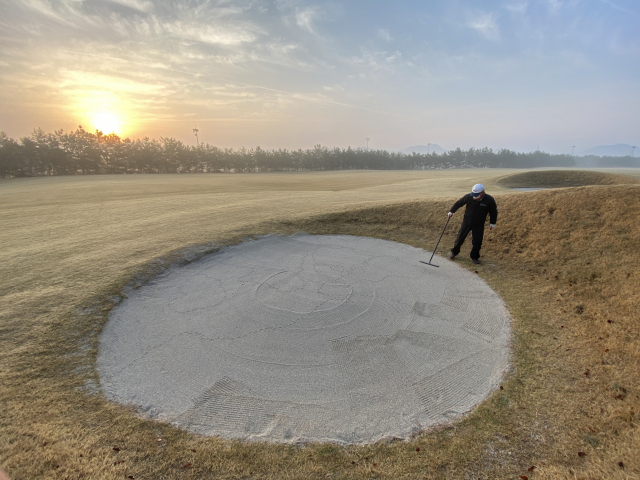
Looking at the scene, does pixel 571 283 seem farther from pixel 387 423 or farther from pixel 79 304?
pixel 79 304

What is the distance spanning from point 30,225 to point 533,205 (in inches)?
920

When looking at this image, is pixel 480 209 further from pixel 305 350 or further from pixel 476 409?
pixel 305 350

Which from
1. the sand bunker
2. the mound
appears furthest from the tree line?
the sand bunker

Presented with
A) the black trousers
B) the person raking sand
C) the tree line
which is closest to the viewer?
the person raking sand

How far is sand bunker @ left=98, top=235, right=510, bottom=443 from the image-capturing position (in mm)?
4383

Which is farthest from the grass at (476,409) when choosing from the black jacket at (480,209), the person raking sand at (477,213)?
the black jacket at (480,209)

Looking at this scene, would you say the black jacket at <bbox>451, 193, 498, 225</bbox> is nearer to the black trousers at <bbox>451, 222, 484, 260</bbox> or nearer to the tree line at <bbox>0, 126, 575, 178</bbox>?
the black trousers at <bbox>451, 222, 484, 260</bbox>

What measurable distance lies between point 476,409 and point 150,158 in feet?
273

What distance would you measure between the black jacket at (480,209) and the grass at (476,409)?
4.96 ft

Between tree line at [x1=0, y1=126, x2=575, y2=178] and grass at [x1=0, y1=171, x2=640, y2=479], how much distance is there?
68.1 m

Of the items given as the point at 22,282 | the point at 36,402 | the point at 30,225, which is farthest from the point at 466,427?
the point at 30,225

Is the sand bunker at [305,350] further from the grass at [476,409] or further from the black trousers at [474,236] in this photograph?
the black trousers at [474,236]

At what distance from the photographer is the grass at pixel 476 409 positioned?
3568mm

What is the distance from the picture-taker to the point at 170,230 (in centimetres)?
1255
